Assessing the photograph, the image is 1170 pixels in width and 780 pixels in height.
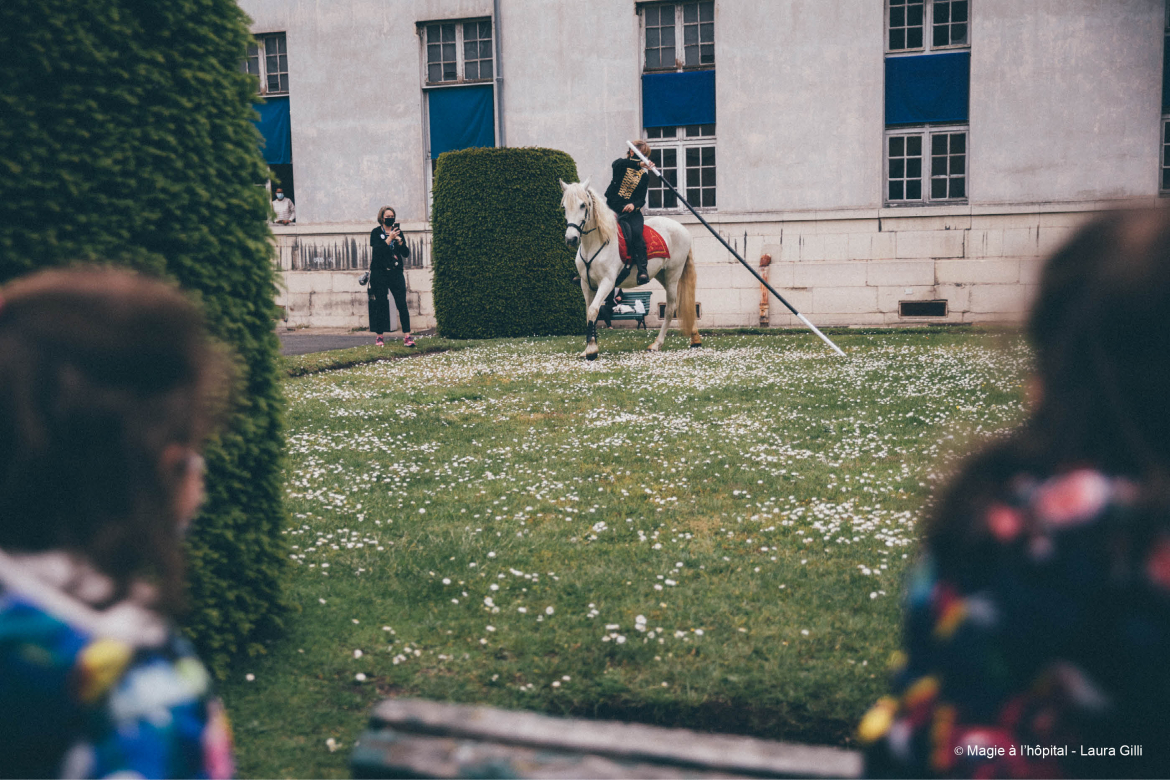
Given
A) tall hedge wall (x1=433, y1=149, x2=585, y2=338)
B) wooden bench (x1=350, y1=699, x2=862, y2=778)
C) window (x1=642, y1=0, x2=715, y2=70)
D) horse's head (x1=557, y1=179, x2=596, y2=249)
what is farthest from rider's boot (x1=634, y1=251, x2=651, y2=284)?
wooden bench (x1=350, y1=699, x2=862, y2=778)

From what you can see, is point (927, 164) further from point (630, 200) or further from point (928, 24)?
point (630, 200)

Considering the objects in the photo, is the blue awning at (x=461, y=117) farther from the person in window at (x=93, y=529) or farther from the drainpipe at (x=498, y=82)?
the person in window at (x=93, y=529)

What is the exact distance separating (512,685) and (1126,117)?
18.8m

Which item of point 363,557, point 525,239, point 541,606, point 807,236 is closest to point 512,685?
point 541,606

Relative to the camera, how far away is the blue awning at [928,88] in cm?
1828

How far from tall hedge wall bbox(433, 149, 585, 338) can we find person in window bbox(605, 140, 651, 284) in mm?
3625

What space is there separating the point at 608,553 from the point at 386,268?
11663 millimetres

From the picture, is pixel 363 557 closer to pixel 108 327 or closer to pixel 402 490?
pixel 402 490

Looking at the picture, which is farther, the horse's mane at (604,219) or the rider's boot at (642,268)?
the rider's boot at (642,268)

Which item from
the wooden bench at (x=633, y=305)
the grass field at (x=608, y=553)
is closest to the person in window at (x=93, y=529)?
the grass field at (x=608, y=553)

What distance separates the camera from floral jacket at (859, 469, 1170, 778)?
3.80 feet

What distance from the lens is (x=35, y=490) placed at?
1.29 meters

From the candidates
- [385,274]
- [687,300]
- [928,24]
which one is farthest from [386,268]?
[928,24]

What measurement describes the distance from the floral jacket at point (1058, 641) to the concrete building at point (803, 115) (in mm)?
17642
